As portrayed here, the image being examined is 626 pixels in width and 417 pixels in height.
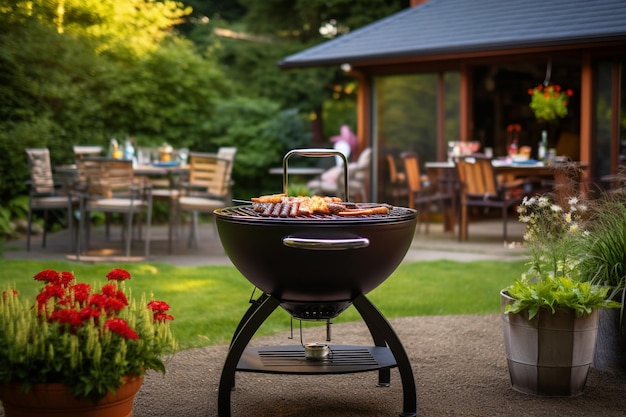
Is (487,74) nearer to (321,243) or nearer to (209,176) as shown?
(209,176)

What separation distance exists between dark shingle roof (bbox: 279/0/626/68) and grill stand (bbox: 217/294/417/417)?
665 cm

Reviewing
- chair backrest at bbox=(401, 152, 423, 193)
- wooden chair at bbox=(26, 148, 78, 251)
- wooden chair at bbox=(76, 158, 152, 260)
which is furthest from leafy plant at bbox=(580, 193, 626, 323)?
chair backrest at bbox=(401, 152, 423, 193)

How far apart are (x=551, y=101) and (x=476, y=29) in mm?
1356

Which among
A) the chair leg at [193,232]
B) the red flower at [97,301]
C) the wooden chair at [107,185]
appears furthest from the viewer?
the chair leg at [193,232]

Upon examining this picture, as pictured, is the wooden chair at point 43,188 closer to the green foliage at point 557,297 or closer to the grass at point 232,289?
the grass at point 232,289

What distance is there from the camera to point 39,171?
30.3 feet

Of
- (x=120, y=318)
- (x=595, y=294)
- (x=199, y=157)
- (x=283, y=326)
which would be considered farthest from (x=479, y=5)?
(x=120, y=318)

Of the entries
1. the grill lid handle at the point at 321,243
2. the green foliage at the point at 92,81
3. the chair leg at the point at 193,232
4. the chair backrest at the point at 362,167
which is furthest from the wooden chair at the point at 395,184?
the grill lid handle at the point at 321,243

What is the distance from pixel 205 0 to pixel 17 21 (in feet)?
33.5

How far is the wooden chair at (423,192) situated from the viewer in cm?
1138

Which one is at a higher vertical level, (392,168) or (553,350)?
(392,168)

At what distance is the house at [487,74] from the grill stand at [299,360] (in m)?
6.64

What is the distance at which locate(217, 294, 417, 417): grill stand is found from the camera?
380 centimetres

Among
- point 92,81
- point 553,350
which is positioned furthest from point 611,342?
point 92,81
